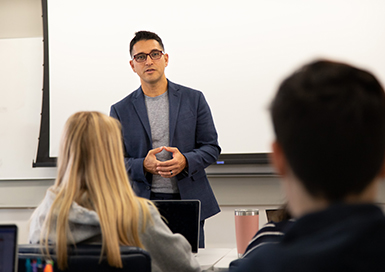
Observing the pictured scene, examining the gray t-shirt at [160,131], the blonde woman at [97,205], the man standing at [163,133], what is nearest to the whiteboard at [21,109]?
the man standing at [163,133]

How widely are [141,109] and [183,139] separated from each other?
11.2 inches

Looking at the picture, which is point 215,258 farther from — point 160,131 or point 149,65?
point 149,65

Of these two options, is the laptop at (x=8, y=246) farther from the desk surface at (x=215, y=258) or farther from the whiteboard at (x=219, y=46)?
the whiteboard at (x=219, y=46)

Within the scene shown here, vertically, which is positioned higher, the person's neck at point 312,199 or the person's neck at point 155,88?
the person's neck at point 155,88

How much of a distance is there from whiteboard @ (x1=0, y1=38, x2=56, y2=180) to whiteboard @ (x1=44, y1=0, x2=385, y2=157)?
7.5 inches

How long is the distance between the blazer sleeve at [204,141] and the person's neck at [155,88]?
214mm

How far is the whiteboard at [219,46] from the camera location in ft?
10.8

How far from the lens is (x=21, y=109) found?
12.1ft

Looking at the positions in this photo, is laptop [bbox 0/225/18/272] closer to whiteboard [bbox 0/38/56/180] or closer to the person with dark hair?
the person with dark hair

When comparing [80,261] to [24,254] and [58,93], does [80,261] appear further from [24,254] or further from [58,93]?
[58,93]

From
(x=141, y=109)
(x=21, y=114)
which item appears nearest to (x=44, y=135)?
(x=21, y=114)

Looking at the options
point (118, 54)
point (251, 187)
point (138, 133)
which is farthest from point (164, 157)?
point (118, 54)

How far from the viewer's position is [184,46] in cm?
347

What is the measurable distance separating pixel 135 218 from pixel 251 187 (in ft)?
7.23
